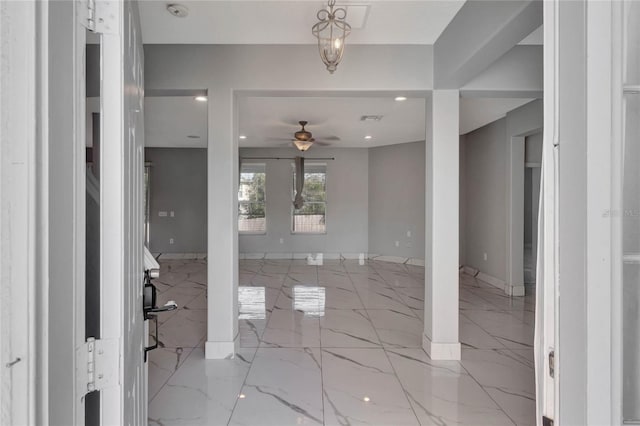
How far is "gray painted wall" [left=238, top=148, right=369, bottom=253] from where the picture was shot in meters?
7.96

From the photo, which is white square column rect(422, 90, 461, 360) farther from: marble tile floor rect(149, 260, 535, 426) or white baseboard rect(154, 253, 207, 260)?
white baseboard rect(154, 253, 207, 260)

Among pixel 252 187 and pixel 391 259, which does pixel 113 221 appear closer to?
pixel 391 259

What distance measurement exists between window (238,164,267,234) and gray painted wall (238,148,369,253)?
0.49 ft

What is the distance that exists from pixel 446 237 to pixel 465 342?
1.24 m

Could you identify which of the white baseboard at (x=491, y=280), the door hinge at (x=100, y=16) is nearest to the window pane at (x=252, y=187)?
the white baseboard at (x=491, y=280)

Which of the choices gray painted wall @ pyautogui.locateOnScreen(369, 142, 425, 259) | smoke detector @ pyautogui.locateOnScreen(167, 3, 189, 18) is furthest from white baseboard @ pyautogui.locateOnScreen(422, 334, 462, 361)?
gray painted wall @ pyautogui.locateOnScreen(369, 142, 425, 259)

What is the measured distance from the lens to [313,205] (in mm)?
Result: 8109

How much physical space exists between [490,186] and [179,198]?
7.10 meters

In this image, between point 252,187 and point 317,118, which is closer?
point 317,118

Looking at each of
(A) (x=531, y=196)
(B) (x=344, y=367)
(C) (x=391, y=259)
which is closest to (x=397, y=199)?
(C) (x=391, y=259)

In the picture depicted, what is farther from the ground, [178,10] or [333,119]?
[333,119]

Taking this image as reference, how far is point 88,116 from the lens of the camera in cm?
77

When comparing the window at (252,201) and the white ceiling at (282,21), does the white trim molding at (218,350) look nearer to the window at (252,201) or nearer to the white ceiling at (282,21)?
the white ceiling at (282,21)
